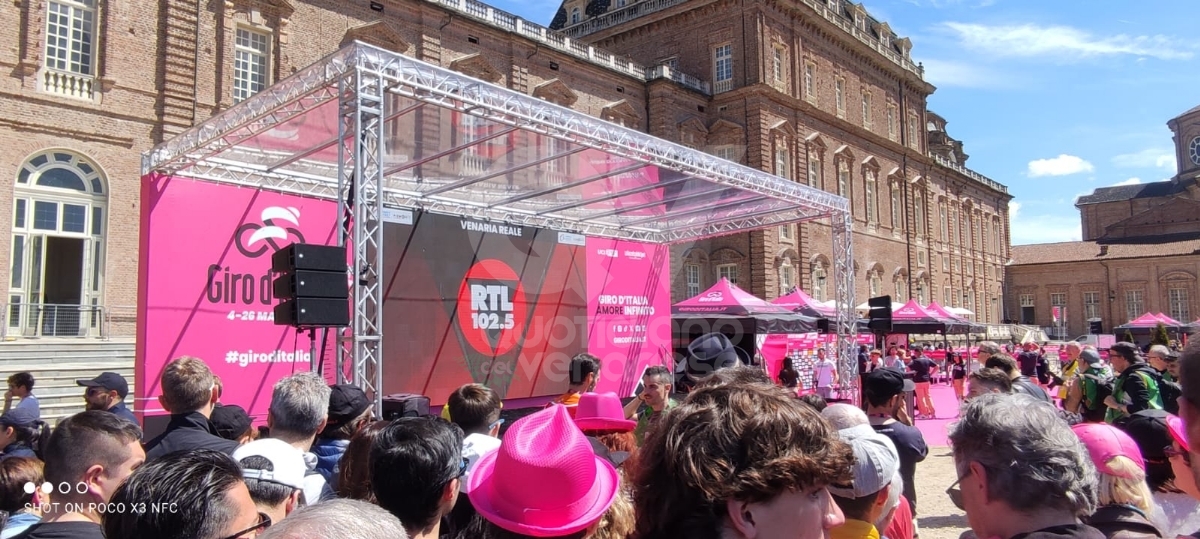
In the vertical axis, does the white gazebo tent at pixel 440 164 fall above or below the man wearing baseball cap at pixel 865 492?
above

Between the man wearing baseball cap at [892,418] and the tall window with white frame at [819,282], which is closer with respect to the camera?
the man wearing baseball cap at [892,418]

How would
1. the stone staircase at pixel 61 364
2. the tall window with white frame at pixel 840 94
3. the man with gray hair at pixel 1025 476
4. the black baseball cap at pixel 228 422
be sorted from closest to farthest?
the man with gray hair at pixel 1025 476
the black baseball cap at pixel 228 422
the stone staircase at pixel 61 364
the tall window with white frame at pixel 840 94

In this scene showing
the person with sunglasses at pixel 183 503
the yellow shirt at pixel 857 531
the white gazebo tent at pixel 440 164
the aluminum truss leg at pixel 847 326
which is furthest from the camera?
the aluminum truss leg at pixel 847 326

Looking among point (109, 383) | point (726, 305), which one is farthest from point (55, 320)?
point (726, 305)

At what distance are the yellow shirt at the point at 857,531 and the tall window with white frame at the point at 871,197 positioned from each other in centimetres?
3844

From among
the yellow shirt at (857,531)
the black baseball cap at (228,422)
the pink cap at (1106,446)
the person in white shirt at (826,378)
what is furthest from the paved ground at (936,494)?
the black baseball cap at (228,422)

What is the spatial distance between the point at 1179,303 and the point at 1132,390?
5913cm

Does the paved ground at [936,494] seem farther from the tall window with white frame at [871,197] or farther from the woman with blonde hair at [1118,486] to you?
the tall window with white frame at [871,197]

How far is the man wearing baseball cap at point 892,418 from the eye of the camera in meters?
4.30

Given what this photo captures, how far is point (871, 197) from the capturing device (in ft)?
128

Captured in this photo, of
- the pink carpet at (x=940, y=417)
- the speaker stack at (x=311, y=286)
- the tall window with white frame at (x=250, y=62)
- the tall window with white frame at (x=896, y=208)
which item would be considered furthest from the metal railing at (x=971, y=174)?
the speaker stack at (x=311, y=286)

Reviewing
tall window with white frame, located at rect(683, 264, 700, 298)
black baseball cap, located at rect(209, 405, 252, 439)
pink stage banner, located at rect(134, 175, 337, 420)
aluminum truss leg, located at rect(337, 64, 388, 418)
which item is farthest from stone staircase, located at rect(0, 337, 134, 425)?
tall window with white frame, located at rect(683, 264, 700, 298)

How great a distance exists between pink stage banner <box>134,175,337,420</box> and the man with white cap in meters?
7.68

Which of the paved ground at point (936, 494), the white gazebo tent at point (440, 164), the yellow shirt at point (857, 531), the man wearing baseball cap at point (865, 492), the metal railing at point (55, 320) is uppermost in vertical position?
the white gazebo tent at point (440, 164)
